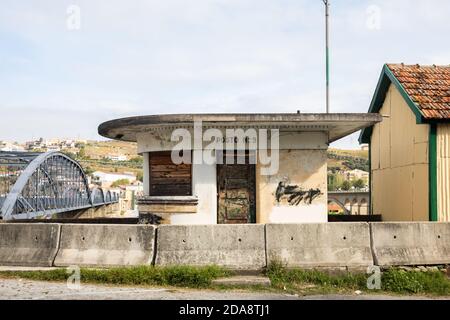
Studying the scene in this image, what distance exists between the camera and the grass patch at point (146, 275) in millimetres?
8266

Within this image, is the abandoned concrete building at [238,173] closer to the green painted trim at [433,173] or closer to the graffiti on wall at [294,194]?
the graffiti on wall at [294,194]

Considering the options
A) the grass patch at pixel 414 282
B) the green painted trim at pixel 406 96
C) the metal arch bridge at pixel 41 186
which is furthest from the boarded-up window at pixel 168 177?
the metal arch bridge at pixel 41 186

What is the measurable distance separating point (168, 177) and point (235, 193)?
1.58m

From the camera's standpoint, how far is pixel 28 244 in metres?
9.51

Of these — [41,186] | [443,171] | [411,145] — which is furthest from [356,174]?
[443,171]

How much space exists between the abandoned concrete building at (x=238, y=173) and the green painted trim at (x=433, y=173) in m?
1.63

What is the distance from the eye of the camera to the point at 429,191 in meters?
11.6

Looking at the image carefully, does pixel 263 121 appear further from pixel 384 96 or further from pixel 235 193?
pixel 384 96

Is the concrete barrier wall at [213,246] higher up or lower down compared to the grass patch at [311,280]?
higher up

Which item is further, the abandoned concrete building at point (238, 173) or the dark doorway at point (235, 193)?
the dark doorway at point (235, 193)

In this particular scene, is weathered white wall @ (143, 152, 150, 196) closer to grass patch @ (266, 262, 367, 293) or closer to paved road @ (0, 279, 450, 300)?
paved road @ (0, 279, 450, 300)
